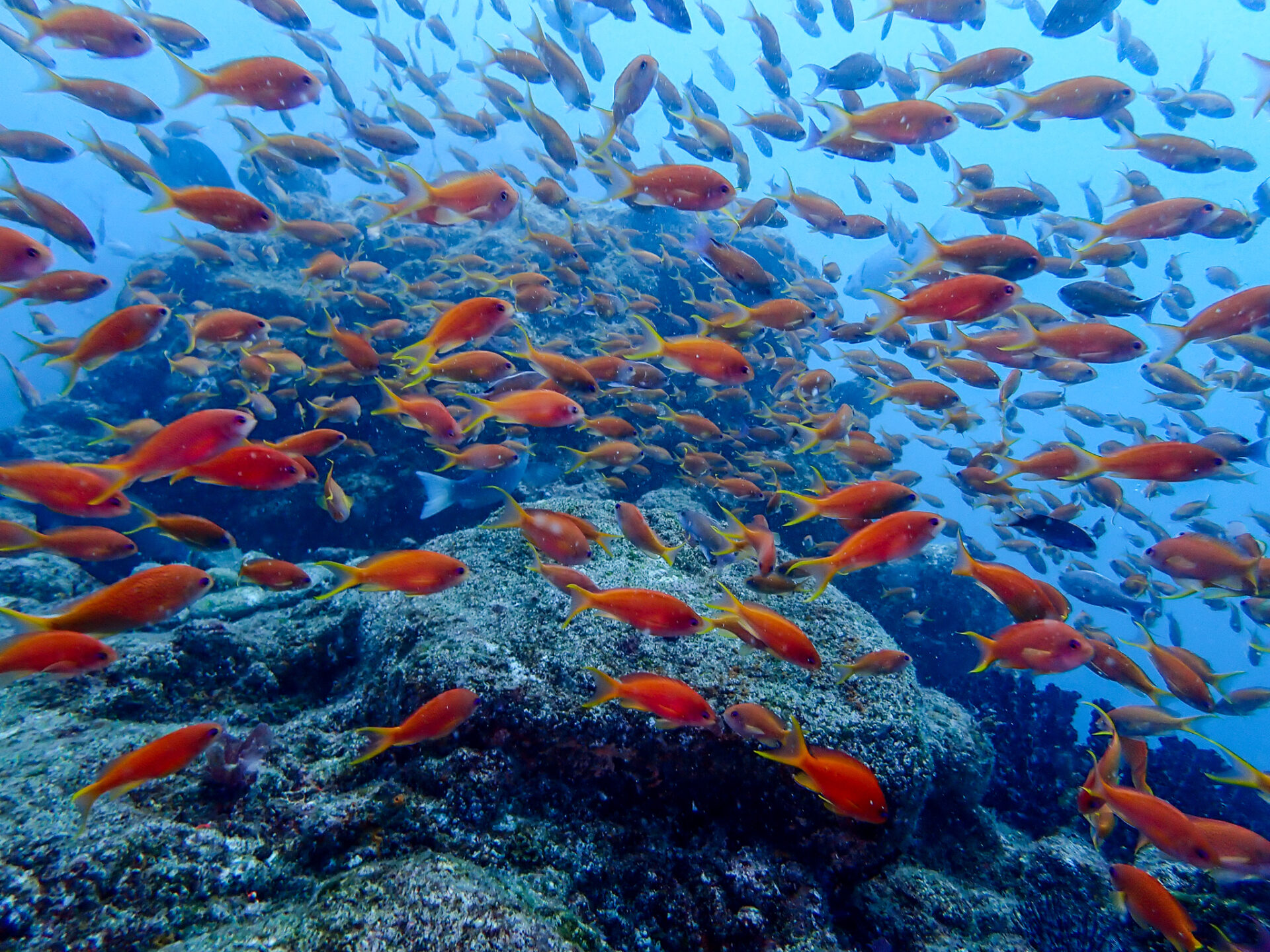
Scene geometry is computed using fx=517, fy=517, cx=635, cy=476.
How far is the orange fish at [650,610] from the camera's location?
279cm

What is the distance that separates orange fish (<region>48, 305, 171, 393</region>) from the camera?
123 inches

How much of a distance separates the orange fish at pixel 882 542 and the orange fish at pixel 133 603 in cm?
327

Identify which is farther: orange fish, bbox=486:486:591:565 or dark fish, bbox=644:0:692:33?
dark fish, bbox=644:0:692:33

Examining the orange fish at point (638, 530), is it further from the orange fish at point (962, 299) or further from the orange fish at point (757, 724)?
the orange fish at point (962, 299)

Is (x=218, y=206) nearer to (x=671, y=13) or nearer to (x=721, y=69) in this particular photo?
(x=671, y=13)

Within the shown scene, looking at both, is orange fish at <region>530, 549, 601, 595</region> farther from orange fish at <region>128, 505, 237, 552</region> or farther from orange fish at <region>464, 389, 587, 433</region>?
orange fish at <region>128, 505, 237, 552</region>

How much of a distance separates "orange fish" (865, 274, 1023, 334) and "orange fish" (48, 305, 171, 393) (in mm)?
4521

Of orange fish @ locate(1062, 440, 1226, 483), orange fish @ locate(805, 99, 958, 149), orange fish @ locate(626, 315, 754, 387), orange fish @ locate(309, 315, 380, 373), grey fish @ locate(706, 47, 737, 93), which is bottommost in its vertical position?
orange fish @ locate(309, 315, 380, 373)

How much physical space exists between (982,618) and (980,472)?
729cm

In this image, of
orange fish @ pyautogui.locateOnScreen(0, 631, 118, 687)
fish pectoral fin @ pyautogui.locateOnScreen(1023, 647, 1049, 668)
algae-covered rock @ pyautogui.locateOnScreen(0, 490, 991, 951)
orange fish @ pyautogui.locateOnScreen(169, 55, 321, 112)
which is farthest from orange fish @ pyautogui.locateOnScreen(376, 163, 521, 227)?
fish pectoral fin @ pyautogui.locateOnScreen(1023, 647, 1049, 668)

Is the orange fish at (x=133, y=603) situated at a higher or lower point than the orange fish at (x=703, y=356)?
lower

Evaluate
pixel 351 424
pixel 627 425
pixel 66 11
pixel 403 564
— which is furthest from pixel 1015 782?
pixel 66 11

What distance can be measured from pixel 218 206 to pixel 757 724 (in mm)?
4944

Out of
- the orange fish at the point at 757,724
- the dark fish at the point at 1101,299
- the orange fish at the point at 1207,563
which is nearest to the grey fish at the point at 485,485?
the orange fish at the point at 757,724
